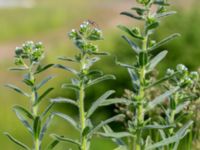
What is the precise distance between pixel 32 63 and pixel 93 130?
0.26 meters

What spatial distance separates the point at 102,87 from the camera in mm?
9070

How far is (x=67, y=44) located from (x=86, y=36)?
12.9 meters

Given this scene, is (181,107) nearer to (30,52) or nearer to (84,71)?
(84,71)

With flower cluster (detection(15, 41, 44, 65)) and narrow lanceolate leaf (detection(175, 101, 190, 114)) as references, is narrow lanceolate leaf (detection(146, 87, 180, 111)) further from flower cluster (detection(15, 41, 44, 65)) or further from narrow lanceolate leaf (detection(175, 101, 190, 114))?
flower cluster (detection(15, 41, 44, 65))

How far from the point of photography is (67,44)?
591 inches

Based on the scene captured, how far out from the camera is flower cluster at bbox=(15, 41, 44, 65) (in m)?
2.12

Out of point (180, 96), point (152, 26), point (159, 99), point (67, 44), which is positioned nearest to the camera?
point (152, 26)

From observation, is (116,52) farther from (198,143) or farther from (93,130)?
(93,130)

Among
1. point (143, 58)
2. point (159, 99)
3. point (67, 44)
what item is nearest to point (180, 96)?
point (159, 99)

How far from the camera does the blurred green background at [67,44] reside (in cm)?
883

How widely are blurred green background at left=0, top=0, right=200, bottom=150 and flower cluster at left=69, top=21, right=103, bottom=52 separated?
872mm

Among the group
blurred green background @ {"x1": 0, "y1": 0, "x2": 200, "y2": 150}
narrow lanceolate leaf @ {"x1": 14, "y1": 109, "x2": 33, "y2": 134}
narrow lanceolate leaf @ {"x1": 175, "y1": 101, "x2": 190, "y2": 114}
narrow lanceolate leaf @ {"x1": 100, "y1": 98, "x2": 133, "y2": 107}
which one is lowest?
blurred green background @ {"x1": 0, "y1": 0, "x2": 200, "y2": 150}

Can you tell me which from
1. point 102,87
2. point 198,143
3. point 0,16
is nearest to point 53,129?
point 102,87

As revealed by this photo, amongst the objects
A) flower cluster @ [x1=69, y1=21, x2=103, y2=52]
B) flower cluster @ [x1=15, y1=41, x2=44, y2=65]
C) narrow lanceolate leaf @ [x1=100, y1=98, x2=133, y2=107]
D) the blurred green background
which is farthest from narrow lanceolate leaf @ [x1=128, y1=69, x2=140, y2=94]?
the blurred green background
